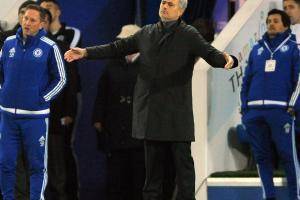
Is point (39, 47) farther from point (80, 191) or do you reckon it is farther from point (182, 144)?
point (80, 191)

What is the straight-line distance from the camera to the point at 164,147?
629 cm

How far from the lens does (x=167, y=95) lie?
6242 millimetres

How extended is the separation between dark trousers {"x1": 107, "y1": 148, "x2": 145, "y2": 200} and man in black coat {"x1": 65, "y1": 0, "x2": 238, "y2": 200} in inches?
72.5

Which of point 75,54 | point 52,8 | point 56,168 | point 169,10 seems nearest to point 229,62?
point 169,10

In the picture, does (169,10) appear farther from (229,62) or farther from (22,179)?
(22,179)

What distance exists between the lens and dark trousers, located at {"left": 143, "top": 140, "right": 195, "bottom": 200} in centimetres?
618

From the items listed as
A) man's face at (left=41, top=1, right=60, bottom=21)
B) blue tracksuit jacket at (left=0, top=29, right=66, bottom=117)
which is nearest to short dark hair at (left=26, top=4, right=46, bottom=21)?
blue tracksuit jacket at (left=0, top=29, right=66, bottom=117)

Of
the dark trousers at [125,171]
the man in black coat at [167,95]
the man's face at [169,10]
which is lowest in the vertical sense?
the dark trousers at [125,171]

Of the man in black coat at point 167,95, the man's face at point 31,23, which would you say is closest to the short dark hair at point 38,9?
the man's face at point 31,23

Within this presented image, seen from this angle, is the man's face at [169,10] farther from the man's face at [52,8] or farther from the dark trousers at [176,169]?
the man's face at [52,8]

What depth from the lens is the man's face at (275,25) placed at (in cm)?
750

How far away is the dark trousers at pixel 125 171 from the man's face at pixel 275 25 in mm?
1733

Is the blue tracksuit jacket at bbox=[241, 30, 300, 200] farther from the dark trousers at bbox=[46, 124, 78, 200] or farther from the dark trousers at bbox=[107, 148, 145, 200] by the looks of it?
the dark trousers at bbox=[46, 124, 78, 200]

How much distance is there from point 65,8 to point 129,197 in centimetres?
261
